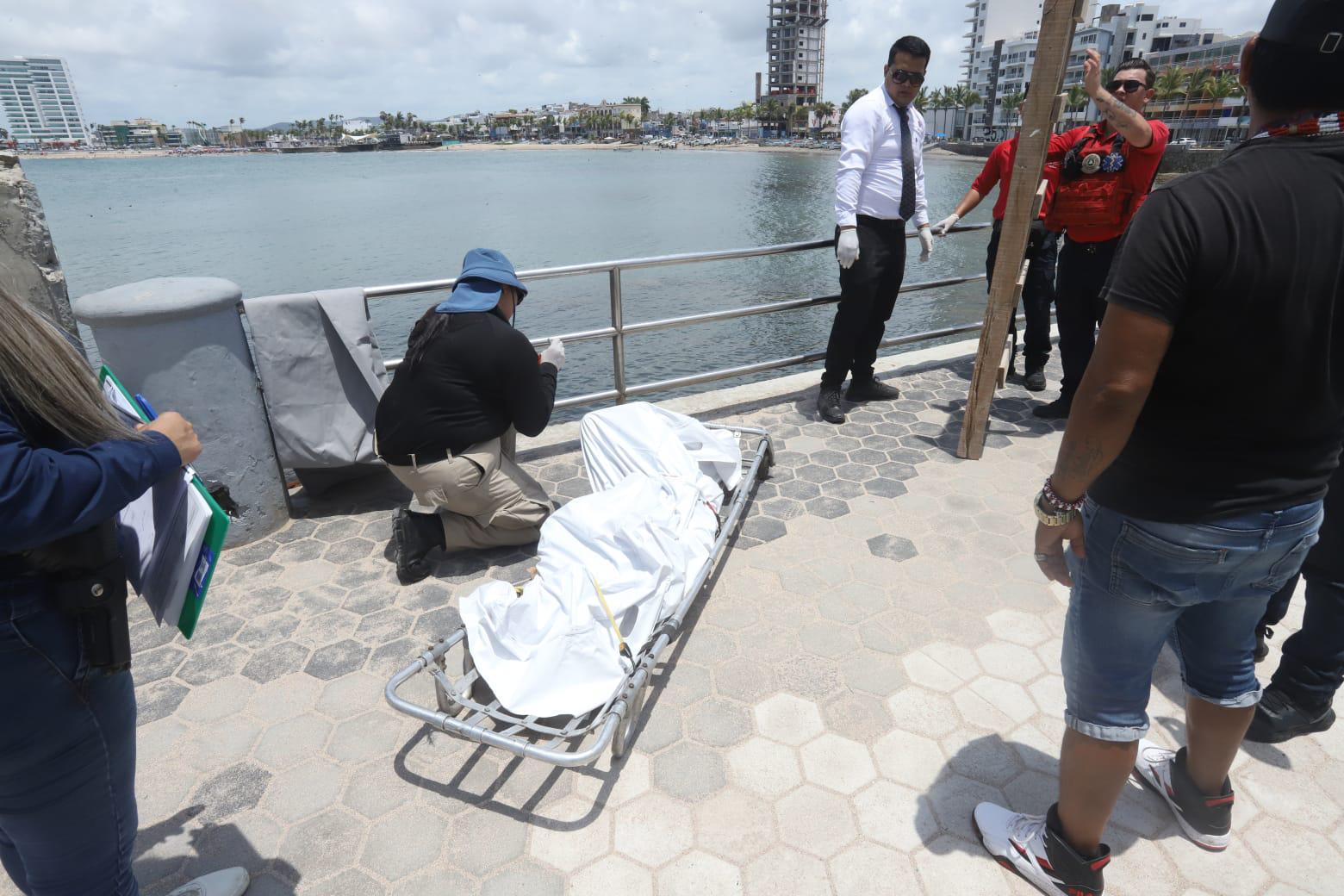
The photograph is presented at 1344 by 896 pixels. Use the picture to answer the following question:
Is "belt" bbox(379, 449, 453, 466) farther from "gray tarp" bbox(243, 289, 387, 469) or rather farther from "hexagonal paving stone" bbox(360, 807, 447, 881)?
"hexagonal paving stone" bbox(360, 807, 447, 881)

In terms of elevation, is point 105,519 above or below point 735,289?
above

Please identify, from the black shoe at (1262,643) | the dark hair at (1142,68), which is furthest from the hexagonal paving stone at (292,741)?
the dark hair at (1142,68)

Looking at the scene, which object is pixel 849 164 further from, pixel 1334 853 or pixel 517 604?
pixel 1334 853

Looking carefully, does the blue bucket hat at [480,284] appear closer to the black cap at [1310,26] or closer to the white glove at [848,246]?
the white glove at [848,246]

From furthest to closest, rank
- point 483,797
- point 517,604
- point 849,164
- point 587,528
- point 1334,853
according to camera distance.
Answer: point 849,164, point 587,528, point 517,604, point 483,797, point 1334,853

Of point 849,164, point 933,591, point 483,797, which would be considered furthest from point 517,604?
point 849,164

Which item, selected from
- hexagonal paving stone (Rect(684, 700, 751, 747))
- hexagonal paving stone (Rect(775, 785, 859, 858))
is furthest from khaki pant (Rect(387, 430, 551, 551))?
hexagonal paving stone (Rect(775, 785, 859, 858))

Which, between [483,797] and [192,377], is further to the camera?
[192,377]

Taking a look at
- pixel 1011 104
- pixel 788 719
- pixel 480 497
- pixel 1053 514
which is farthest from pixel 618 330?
pixel 1011 104

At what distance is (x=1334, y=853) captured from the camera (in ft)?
6.93

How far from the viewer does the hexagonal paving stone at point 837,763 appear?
2.39 metres

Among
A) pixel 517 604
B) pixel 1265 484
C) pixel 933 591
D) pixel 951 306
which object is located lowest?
pixel 951 306

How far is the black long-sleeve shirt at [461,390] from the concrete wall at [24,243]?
130 cm

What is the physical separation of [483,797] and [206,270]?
26.1m
